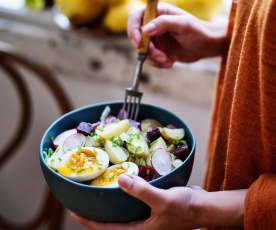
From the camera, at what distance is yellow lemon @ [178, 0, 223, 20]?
3.18 ft

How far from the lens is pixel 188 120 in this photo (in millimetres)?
1169

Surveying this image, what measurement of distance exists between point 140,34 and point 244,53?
0.23m

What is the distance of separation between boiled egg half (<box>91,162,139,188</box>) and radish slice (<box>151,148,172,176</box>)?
0.03m

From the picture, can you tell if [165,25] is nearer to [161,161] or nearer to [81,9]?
[161,161]

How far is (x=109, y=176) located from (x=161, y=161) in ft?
0.25

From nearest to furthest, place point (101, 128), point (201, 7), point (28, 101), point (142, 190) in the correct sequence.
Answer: point (142, 190)
point (101, 128)
point (201, 7)
point (28, 101)

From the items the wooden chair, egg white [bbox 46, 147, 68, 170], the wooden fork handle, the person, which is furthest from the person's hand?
the wooden chair

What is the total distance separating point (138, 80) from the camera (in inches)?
23.4

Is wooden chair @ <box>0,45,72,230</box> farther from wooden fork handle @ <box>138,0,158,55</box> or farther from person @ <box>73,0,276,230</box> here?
person @ <box>73,0,276,230</box>

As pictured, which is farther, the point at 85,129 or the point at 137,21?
the point at 137,21

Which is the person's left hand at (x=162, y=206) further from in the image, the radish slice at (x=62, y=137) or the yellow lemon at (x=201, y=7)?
the yellow lemon at (x=201, y=7)

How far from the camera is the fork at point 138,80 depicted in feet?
1.92

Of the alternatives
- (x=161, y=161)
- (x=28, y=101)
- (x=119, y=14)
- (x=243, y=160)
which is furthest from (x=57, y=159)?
(x=28, y=101)

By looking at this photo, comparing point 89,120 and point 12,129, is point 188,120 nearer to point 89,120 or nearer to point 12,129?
point 89,120
